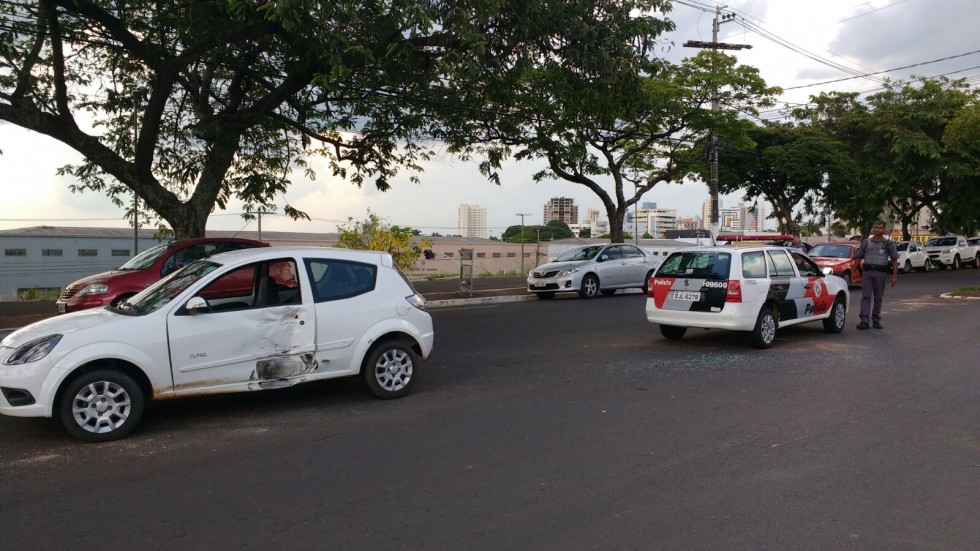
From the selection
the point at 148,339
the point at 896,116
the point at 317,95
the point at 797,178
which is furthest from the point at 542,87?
the point at 896,116

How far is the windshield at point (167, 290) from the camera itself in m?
6.60

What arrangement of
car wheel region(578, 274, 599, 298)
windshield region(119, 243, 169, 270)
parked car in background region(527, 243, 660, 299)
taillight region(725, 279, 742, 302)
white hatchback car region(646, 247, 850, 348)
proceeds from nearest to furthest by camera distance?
1. taillight region(725, 279, 742, 302)
2. white hatchback car region(646, 247, 850, 348)
3. windshield region(119, 243, 169, 270)
4. parked car in background region(527, 243, 660, 299)
5. car wheel region(578, 274, 599, 298)

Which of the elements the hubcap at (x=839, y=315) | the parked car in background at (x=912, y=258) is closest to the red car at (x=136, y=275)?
the hubcap at (x=839, y=315)

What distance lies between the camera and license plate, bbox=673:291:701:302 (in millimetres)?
10789

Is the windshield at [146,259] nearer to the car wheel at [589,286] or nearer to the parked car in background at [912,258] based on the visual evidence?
the car wheel at [589,286]

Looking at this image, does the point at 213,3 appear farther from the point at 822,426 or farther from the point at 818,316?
Answer: the point at 818,316

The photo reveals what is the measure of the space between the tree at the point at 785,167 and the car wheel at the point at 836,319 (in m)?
23.4

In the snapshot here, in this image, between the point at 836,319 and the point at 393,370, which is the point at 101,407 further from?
the point at 836,319

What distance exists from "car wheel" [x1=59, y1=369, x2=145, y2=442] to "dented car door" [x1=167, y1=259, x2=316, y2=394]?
40 cm

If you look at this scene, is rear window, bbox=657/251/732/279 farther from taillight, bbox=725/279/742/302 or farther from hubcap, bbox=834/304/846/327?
hubcap, bbox=834/304/846/327

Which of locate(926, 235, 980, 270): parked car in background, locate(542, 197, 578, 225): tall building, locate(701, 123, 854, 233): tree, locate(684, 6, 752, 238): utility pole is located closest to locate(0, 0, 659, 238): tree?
locate(684, 6, 752, 238): utility pole

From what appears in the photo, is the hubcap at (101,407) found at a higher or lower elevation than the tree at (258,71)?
lower

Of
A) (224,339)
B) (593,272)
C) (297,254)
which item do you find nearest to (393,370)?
(297,254)

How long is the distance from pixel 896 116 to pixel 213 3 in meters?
37.0
